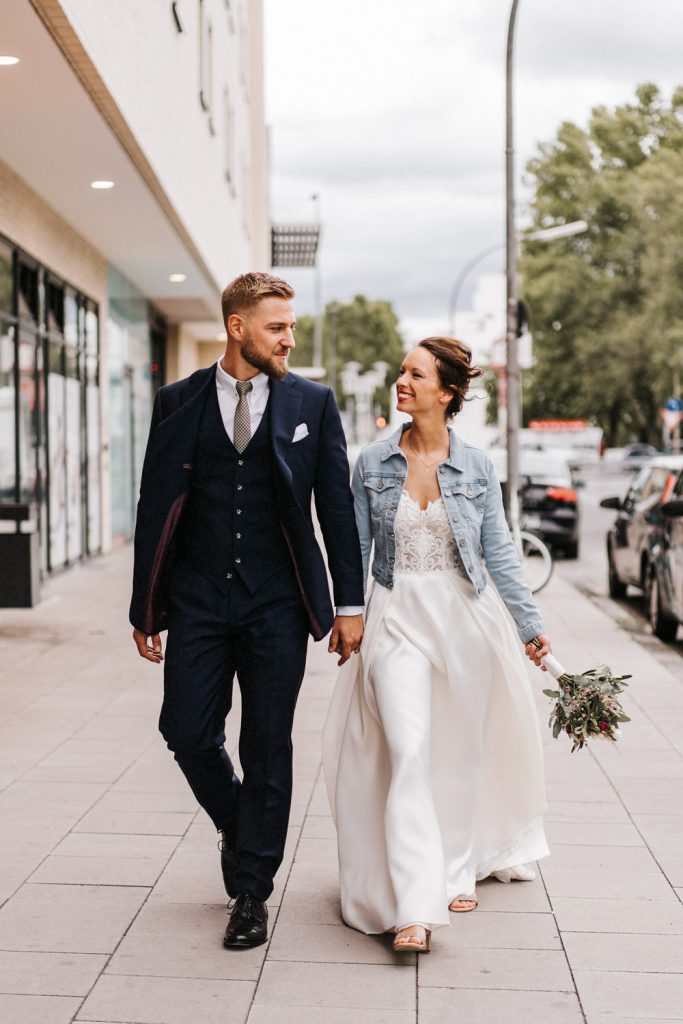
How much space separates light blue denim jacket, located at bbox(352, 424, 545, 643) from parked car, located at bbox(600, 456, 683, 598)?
7.70m

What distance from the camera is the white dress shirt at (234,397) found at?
4160mm

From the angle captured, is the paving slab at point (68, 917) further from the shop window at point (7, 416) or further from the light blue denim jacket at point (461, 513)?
the shop window at point (7, 416)

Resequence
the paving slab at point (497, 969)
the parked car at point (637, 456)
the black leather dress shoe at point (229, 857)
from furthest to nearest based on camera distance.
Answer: the parked car at point (637, 456) → the black leather dress shoe at point (229, 857) → the paving slab at point (497, 969)

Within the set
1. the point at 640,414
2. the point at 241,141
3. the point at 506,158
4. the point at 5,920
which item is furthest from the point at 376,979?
the point at 640,414

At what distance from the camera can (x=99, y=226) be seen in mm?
15484

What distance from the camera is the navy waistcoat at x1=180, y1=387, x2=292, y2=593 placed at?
162 inches

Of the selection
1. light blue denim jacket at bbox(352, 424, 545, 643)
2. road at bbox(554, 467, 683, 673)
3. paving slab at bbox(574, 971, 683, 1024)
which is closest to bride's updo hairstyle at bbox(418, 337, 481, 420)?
light blue denim jacket at bbox(352, 424, 545, 643)

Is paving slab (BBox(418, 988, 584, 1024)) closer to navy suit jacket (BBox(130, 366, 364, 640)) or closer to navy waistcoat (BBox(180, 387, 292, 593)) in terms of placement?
navy suit jacket (BBox(130, 366, 364, 640))

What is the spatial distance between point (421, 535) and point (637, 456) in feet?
218

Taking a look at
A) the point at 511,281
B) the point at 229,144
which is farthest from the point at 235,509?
the point at 229,144

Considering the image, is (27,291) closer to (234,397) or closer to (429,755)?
(234,397)

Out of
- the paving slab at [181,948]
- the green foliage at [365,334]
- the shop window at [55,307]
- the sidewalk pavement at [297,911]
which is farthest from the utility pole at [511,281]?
the green foliage at [365,334]

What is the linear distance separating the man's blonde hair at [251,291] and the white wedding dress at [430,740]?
2.67 ft

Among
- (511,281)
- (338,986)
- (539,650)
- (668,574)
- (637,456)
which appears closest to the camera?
(338,986)
